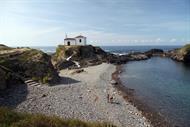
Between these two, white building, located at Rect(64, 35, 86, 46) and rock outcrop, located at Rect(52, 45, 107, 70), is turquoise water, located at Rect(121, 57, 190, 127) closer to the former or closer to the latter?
rock outcrop, located at Rect(52, 45, 107, 70)

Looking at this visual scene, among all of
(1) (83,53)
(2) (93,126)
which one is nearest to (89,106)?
(2) (93,126)

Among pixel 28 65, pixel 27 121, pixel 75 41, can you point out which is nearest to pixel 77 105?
pixel 27 121

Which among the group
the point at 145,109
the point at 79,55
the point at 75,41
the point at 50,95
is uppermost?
the point at 75,41

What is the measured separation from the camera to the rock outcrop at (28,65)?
3719 cm

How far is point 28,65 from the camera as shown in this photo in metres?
39.3

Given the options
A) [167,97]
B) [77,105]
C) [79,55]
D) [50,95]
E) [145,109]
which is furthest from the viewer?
[79,55]

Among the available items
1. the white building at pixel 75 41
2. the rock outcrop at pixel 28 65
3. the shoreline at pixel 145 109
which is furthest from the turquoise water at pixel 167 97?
the white building at pixel 75 41

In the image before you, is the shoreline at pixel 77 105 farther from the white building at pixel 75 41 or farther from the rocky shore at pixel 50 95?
the white building at pixel 75 41

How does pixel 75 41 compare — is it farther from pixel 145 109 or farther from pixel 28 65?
pixel 145 109

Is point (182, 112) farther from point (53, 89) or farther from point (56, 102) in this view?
point (53, 89)

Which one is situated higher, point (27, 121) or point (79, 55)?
point (79, 55)

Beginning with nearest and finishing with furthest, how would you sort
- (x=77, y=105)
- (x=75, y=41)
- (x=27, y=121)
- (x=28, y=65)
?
(x=27, y=121), (x=77, y=105), (x=28, y=65), (x=75, y=41)

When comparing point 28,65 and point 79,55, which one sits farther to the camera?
point 79,55

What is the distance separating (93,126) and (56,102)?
45.8 feet
